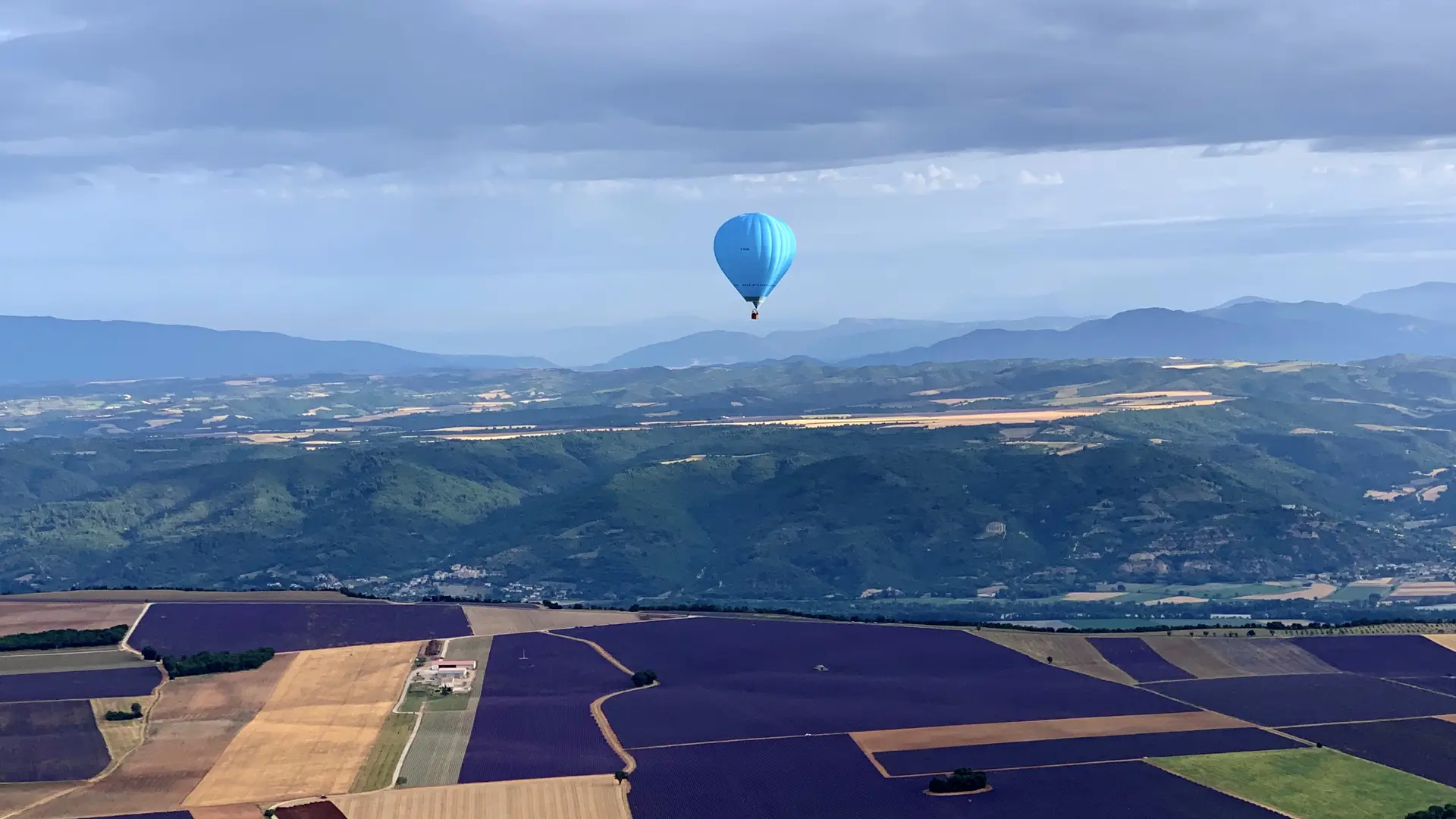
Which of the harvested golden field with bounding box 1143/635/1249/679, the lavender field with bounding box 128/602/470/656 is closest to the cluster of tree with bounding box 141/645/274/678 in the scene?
the lavender field with bounding box 128/602/470/656

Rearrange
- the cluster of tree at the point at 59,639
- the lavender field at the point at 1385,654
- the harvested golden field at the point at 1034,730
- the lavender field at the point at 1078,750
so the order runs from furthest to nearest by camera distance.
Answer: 1. the cluster of tree at the point at 59,639
2. the lavender field at the point at 1385,654
3. the harvested golden field at the point at 1034,730
4. the lavender field at the point at 1078,750

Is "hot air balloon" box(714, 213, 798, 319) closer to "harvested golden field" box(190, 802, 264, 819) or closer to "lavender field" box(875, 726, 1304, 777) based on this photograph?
"lavender field" box(875, 726, 1304, 777)

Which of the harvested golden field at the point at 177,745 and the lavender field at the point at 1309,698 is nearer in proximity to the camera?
the harvested golden field at the point at 177,745

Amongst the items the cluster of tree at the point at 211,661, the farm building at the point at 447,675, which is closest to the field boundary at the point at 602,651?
the farm building at the point at 447,675

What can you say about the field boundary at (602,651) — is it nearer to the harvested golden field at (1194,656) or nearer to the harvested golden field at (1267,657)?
the harvested golden field at (1194,656)

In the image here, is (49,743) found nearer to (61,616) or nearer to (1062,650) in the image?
(61,616)

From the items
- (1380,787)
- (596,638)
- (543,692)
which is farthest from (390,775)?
(1380,787)

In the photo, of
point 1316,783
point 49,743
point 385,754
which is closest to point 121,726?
point 49,743
